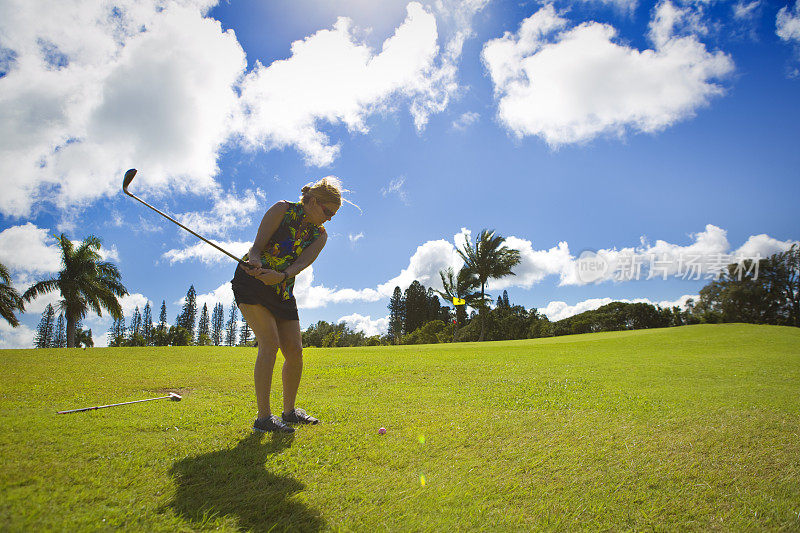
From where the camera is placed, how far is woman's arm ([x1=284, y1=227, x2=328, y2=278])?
3.38m

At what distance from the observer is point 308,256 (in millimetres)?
3533

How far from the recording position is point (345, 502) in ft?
6.22

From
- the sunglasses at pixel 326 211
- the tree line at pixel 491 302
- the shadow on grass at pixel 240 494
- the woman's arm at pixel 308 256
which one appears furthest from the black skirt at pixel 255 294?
the tree line at pixel 491 302

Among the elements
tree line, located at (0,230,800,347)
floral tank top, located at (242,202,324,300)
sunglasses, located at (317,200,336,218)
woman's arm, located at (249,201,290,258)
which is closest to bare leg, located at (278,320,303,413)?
floral tank top, located at (242,202,324,300)

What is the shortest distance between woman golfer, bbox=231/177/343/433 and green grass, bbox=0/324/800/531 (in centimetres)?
42

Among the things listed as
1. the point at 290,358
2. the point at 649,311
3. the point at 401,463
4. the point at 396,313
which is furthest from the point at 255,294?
the point at 396,313

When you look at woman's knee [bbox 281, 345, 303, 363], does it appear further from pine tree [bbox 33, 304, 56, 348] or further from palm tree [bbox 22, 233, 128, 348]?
pine tree [bbox 33, 304, 56, 348]

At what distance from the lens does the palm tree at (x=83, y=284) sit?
24766mm

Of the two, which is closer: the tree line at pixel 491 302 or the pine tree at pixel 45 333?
the tree line at pixel 491 302

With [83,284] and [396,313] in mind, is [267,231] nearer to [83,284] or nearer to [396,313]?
[83,284]

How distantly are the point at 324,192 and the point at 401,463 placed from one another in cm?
228

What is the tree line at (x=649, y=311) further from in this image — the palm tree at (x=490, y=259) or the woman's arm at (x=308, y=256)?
the woman's arm at (x=308, y=256)

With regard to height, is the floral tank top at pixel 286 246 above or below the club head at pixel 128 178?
below

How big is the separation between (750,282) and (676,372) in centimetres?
4633
